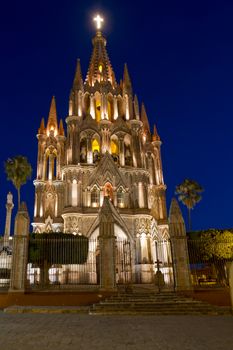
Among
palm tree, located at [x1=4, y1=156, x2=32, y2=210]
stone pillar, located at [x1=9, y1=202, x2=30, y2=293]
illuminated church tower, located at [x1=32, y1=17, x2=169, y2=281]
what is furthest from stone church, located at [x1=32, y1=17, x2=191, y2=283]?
stone pillar, located at [x1=9, y1=202, x2=30, y2=293]

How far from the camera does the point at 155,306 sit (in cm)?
1478

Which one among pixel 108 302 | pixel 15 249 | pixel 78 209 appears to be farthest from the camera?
pixel 78 209

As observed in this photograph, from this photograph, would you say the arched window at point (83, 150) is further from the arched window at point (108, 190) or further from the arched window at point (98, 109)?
the arched window at point (108, 190)

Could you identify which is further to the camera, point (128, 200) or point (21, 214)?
point (128, 200)

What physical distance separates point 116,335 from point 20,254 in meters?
10.5

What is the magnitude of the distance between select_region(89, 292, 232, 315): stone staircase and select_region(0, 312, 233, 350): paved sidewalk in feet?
9.99

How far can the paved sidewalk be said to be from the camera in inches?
285

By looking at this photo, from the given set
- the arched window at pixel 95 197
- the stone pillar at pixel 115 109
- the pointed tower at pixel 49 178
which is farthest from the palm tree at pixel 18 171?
the stone pillar at pixel 115 109

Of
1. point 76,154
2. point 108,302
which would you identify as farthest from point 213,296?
point 76,154

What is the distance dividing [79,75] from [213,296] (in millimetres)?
37959

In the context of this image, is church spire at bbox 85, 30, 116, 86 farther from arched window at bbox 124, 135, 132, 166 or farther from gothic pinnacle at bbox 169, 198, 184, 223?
gothic pinnacle at bbox 169, 198, 184, 223

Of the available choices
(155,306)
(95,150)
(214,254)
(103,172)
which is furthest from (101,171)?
(155,306)

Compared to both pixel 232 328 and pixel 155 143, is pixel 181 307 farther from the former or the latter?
pixel 155 143

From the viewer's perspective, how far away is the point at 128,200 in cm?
3797
